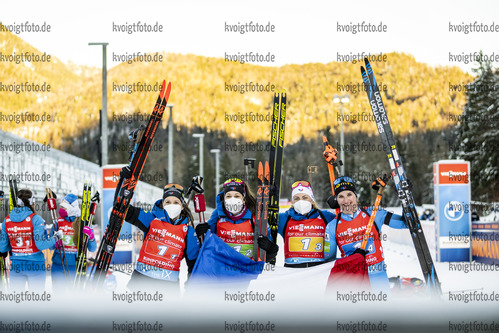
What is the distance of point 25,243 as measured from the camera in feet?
20.7

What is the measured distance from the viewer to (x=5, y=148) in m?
15.4

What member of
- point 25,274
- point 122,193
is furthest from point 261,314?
point 25,274

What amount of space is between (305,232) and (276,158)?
1.38 meters

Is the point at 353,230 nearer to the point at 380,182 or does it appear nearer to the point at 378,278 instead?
the point at 378,278

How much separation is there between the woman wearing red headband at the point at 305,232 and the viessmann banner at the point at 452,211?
837 cm

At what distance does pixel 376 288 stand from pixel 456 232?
29.5ft

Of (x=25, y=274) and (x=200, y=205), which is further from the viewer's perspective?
(x=25, y=274)

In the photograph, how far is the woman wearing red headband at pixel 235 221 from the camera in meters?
5.63

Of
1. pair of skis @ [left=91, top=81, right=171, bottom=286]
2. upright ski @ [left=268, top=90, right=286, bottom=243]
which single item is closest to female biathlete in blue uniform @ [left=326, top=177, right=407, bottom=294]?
upright ski @ [left=268, top=90, right=286, bottom=243]

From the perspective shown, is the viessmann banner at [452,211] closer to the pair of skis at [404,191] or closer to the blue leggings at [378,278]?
the pair of skis at [404,191]

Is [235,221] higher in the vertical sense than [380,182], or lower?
lower

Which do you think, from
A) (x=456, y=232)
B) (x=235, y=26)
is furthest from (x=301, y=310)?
(x=456, y=232)

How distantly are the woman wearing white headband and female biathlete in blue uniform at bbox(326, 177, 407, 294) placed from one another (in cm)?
339

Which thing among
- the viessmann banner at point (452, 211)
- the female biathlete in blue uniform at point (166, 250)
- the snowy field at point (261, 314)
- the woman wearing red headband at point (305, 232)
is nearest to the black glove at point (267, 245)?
the woman wearing red headband at point (305, 232)
